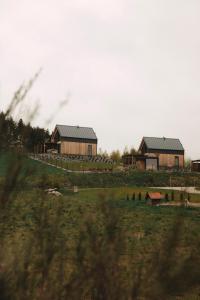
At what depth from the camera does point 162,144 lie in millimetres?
69688

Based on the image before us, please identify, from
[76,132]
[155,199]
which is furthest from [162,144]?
[155,199]

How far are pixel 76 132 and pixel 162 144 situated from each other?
14830 mm

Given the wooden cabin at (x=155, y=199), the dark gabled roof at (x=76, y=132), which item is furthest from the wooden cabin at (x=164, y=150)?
the wooden cabin at (x=155, y=199)

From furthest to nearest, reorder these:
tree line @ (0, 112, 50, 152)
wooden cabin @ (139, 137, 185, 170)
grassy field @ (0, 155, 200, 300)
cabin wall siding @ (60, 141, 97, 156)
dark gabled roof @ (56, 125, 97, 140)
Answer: wooden cabin @ (139, 137, 185, 170)
dark gabled roof @ (56, 125, 97, 140)
cabin wall siding @ (60, 141, 97, 156)
tree line @ (0, 112, 50, 152)
grassy field @ (0, 155, 200, 300)

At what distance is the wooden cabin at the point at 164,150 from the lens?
68312 mm

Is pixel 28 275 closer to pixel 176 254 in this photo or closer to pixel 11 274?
pixel 11 274

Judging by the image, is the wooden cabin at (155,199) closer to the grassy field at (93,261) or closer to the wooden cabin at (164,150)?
the grassy field at (93,261)

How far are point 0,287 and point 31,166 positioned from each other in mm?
942

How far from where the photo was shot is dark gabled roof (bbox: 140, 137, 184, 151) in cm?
6869

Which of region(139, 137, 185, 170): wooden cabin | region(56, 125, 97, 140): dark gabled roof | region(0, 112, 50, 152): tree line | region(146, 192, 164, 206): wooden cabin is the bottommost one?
region(146, 192, 164, 206): wooden cabin

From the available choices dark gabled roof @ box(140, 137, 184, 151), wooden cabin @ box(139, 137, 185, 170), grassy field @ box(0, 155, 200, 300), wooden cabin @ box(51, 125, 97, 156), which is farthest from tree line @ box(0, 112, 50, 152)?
dark gabled roof @ box(140, 137, 184, 151)

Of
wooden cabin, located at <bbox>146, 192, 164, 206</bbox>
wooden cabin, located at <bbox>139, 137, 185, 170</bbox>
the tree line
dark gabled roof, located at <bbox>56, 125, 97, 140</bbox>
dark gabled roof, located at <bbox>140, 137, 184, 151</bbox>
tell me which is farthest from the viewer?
dark gabled roof, located at <bbox>140, 137, 184, 151</bbox>

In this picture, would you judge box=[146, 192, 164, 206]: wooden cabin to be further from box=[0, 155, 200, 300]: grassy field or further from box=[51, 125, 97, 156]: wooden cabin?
box=[51, 125, 97, 156]: wooden cabin

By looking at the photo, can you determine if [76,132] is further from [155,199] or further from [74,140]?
[155,199]
